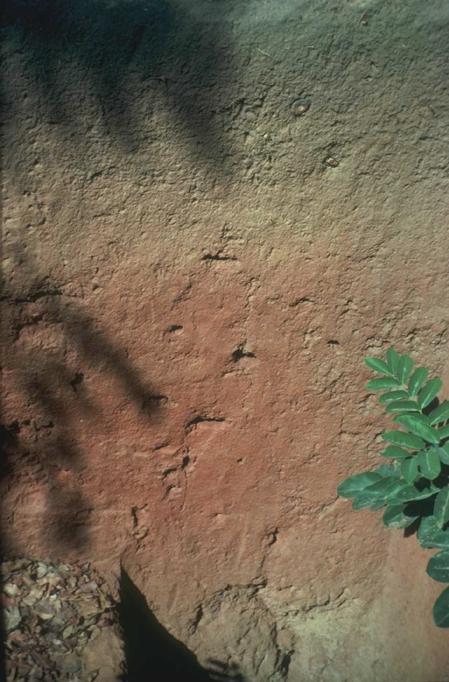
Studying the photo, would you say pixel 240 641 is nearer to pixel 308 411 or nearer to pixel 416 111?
pixel 308 411

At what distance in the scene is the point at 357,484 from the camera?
1.92 metres

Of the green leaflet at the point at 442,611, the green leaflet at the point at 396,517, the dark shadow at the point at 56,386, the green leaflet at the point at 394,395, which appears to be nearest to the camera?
the green leaflet at the point at 442,611

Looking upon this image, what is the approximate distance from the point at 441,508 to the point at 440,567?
6.2 inches

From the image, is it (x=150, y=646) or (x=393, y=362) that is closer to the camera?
(x=393, y=362)

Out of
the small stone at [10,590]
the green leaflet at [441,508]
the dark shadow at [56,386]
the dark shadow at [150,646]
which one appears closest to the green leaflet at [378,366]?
the green leaflet at [441,508]

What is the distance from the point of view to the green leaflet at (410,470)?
1.78 m

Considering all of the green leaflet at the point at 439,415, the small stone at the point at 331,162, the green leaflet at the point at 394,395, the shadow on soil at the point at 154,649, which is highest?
the small stone at the point at 331,162

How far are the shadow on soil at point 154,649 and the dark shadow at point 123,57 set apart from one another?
161 centimetres

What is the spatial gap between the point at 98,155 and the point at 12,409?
0.88 m

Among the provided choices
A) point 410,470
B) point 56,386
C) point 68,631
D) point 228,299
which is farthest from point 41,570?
point 410,470

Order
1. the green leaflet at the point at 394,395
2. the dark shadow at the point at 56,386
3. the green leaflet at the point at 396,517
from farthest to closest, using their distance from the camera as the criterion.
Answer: the dark shadow at the point at 56,386 → the green leaflet at the point at 396,517 → the green leaflet at the point at 394,395

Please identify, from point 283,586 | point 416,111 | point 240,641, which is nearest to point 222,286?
point 416,111

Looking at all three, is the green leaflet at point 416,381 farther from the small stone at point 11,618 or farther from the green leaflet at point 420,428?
the small stone at point 11,618

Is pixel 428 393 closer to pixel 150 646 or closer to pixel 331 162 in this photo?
pixel 331 162
